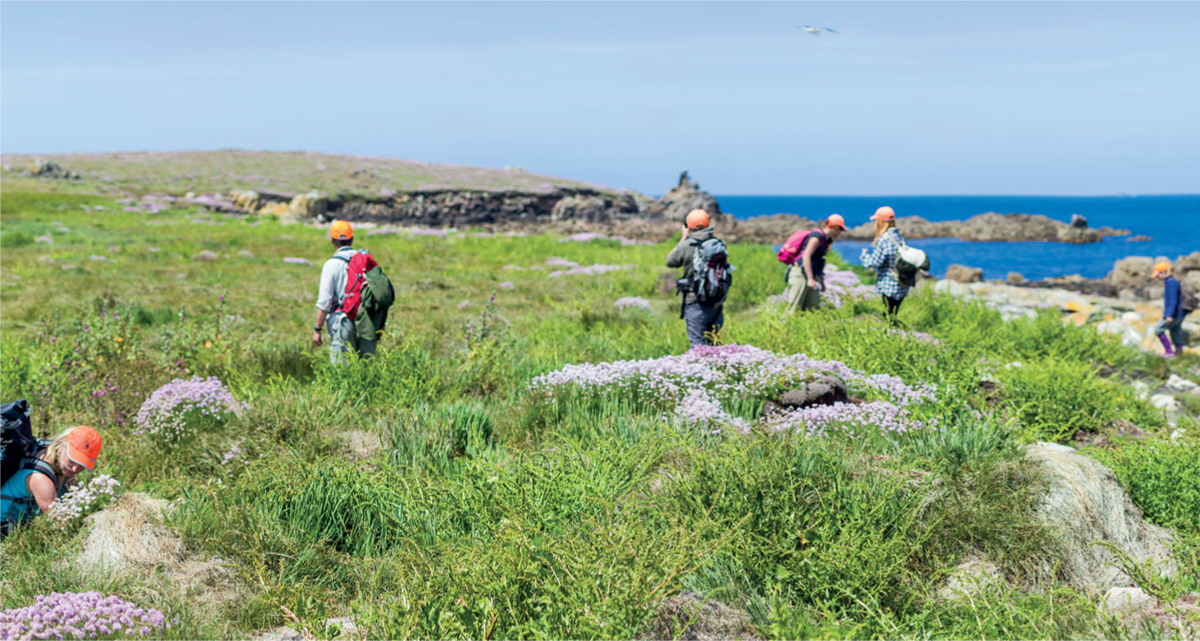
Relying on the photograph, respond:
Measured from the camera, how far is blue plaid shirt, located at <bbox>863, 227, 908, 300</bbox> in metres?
8.56

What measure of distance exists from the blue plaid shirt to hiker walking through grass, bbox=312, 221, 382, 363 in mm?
6151

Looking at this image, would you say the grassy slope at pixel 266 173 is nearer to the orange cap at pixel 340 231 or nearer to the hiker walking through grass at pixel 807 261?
the hiker walking through grass at pixel 807 261

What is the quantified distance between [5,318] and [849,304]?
12.8 meters

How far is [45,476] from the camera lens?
4.04 metres

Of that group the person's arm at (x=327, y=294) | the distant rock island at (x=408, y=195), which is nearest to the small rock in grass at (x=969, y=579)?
the person's arm at (x=327, y=294)

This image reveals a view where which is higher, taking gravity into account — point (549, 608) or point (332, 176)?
point (332, 176)

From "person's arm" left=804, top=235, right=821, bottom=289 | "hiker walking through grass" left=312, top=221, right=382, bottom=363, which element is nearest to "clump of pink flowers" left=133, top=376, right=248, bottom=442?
"hiker walking through grass" left=312, top=221, right=382, bottom=363

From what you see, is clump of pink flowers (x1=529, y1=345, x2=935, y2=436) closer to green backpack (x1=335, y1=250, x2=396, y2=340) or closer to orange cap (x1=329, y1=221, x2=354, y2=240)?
green backpack (x1=335, y1=250, x2=396, y2=340)

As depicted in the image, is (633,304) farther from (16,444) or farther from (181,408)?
(16,444)

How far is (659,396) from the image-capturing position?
5.84 meters

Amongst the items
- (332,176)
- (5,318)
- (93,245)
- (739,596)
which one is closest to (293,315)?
(5,318)

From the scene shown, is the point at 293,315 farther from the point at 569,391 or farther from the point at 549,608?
the point at 549,608

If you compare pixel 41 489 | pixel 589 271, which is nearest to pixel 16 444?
pixel 41 489

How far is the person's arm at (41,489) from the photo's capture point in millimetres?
3975
